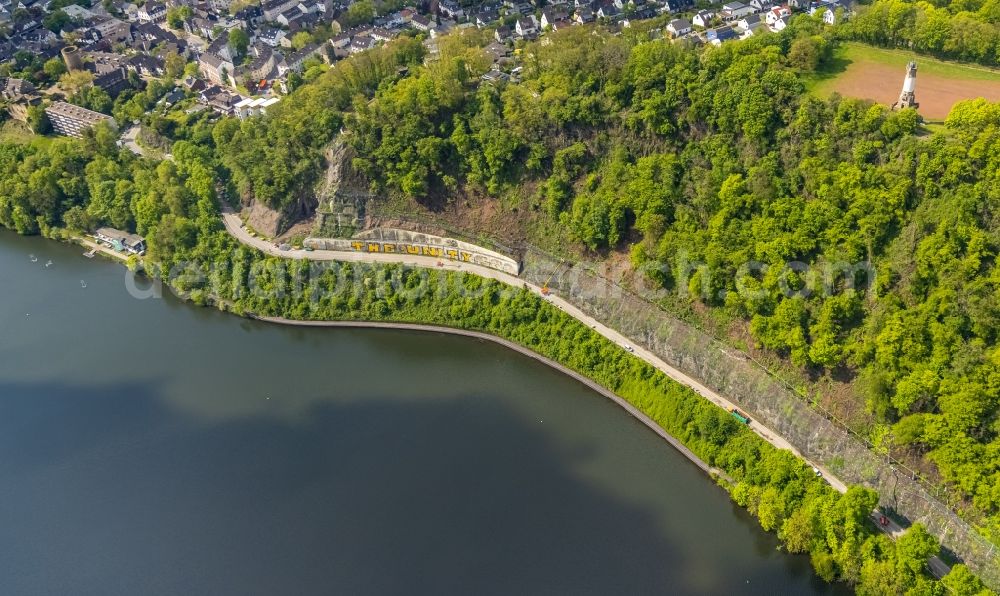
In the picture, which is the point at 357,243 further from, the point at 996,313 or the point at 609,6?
the point at 609,6

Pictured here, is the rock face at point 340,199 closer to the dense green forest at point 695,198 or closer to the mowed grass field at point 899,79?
the dense green forest at point 695,198

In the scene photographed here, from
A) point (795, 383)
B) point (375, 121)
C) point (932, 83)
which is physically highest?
point (932, 83)

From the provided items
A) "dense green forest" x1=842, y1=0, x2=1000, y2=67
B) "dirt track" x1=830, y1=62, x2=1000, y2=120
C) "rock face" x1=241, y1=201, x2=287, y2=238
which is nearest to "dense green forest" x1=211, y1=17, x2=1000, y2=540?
"rock face" x1=241, y1=201, x2=287, y2=238

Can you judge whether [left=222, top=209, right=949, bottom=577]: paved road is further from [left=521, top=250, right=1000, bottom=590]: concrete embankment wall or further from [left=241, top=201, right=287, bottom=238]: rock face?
[left=241, top=201, right=287, bottom=238]: rock face

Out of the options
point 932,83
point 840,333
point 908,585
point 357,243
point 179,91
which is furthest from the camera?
point 179,91

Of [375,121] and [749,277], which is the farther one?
[375,121]

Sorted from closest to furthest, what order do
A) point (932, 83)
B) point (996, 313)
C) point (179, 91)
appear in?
point (996, 313) → point (932, 83) → point (179, 91)

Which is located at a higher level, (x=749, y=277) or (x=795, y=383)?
(x=749, y=277)

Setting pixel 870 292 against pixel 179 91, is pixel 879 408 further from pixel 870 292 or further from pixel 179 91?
pixel 179 91

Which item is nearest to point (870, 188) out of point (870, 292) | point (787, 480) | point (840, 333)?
point (870, 292)
